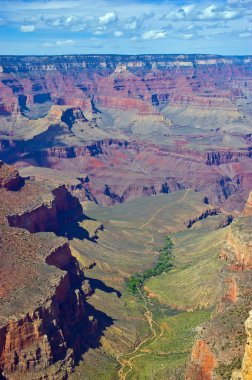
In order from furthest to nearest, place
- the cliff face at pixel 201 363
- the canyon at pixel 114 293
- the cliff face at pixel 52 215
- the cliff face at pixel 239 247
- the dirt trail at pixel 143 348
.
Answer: the cliff face at pixel 52 215 → the cliff face at pixel 239 247 → the dirt trail at pixel 143 348 → the canyon at pixel 114 293 → the cliff face at pixel 201 363

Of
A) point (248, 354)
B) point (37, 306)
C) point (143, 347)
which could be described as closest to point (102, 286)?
point (143, 347)

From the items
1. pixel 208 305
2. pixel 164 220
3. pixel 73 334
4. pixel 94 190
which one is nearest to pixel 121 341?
pixel 73 334

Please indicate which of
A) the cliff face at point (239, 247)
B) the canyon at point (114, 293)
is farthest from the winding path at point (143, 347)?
the cliff face at point (239, 247)

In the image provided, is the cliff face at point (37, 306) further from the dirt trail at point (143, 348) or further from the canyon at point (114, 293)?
the dirt trail at point (143, 348)

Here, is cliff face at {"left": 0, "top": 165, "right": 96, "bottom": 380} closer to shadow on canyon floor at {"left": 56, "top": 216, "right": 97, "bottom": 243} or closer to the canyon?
the canyon

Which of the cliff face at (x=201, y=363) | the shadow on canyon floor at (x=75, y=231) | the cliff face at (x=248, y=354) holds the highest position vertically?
the cliff face at (x=248, y=354)

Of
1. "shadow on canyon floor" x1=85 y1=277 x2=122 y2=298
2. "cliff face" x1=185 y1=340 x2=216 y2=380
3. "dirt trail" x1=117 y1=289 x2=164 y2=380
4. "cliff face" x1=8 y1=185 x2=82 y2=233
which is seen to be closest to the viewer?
"cliff face" x1=185 y1=340 x2=216 y2=380

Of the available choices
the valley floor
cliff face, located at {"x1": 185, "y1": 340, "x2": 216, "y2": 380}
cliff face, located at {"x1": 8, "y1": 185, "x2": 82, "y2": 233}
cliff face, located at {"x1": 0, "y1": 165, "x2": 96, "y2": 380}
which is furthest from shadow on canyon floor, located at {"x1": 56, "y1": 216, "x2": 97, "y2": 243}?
cliff face, located at {"x1": 185, "y1": 340, "x2": 216, "y2": 380}
